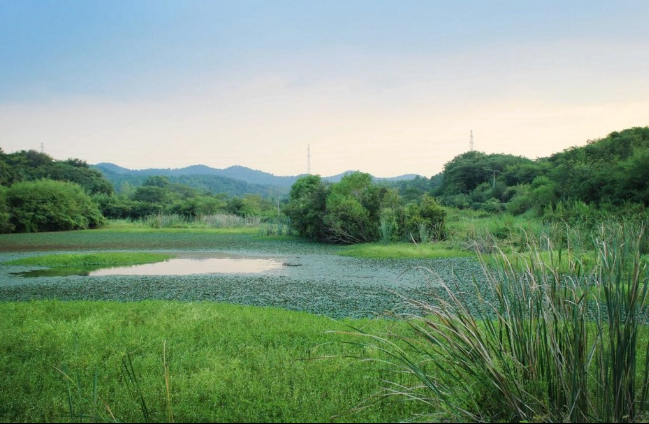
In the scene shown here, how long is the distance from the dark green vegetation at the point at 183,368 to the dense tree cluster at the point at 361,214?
678 inches

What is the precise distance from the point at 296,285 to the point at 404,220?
576 inches

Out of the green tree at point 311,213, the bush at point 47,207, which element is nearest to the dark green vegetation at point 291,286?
the green tree at point 311,213

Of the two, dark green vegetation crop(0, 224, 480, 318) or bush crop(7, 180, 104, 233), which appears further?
bush crop(7, 180, 104, 233)

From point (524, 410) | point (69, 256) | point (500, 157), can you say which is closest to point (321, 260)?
point (69, 256)

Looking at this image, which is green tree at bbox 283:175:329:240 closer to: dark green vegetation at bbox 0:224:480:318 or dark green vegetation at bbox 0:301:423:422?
dark green vegetation at bbox 0:224:480:318

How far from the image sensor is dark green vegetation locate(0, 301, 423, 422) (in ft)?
14.5

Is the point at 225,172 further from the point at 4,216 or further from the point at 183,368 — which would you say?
the point at 183,368

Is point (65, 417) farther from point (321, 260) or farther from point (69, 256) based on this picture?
point (69, 256)

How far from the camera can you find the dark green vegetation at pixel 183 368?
441 centimetres

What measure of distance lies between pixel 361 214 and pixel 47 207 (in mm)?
27903

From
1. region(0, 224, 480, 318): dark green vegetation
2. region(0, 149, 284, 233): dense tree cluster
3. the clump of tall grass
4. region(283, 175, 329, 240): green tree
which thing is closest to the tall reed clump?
region(0, 224, 480, 318): dark green vegetation

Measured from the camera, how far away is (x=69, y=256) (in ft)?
64.1

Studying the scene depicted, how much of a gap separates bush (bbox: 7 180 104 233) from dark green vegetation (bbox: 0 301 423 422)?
3399 cm

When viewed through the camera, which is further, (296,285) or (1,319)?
(296,285)
